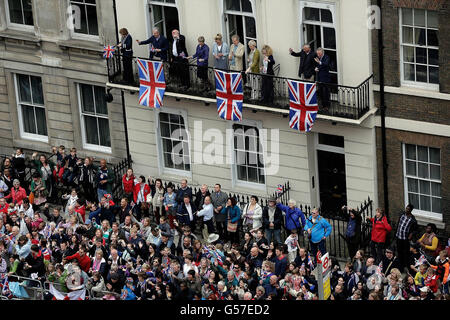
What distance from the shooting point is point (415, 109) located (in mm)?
42625

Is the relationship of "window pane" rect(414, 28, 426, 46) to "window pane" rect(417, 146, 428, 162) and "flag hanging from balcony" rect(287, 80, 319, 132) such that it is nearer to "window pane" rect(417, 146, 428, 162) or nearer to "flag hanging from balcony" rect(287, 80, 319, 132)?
"window pane" rect(417, 146, 428, 162)

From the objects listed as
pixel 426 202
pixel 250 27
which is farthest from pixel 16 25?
pixel 426 202

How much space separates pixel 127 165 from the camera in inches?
1924

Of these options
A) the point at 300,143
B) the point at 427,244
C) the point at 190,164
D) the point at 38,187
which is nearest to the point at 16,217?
the point at 38,187

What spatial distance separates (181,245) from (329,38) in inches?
303

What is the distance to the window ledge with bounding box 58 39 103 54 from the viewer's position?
48.3m

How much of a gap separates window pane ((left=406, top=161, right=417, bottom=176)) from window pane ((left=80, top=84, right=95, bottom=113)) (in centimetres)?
1203

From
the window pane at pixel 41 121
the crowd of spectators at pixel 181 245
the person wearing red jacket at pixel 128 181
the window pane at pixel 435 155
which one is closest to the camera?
the crowd of spectators at pixel 181 245

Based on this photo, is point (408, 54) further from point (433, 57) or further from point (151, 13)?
point (151, 13)

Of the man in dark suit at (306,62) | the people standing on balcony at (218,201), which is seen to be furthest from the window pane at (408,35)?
the people standing on balcony at (218,201)

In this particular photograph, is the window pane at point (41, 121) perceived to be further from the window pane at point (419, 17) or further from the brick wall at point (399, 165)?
the window pane at point (419, 17)

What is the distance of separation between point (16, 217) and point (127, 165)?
17.5ft

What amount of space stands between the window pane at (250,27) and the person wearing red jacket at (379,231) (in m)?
7.20

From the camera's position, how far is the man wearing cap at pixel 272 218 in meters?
43.4
